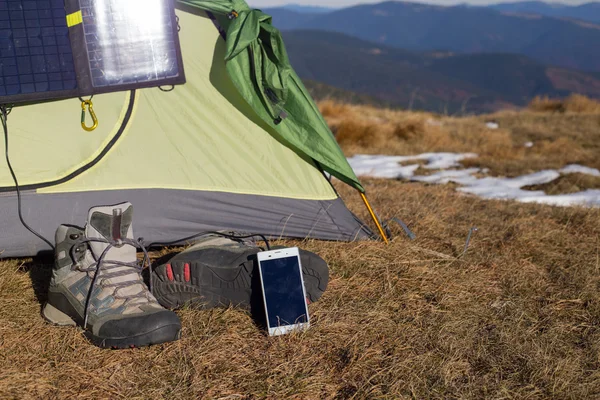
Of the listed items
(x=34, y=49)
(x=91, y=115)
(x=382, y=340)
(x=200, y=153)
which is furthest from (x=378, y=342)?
(x=34, y=49)

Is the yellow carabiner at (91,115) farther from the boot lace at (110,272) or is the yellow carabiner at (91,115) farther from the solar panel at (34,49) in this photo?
the boot lace at (110,272)

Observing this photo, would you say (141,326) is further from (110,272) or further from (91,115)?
(91,115)

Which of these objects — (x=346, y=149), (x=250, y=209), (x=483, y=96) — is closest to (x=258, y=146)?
(x=250, y=209)

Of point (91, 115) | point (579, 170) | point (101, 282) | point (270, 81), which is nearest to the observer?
point (101, 282)

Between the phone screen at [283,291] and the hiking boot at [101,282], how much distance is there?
40 centimetres

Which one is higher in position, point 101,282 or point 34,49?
point 34,49

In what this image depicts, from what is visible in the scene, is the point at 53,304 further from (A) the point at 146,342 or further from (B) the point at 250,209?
(B) the point at 250,209

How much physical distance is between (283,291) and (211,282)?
345mm

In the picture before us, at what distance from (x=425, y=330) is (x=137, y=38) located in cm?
208

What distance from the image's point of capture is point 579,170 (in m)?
6.54

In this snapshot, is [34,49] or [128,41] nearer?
[34,49]

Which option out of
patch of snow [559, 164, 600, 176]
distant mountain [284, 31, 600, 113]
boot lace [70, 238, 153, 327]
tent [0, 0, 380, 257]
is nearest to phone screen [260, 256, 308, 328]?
boot lace [70, 238, 153, 327]

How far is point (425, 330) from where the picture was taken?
2.41m

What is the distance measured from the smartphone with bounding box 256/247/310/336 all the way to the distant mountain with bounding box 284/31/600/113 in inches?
4830
